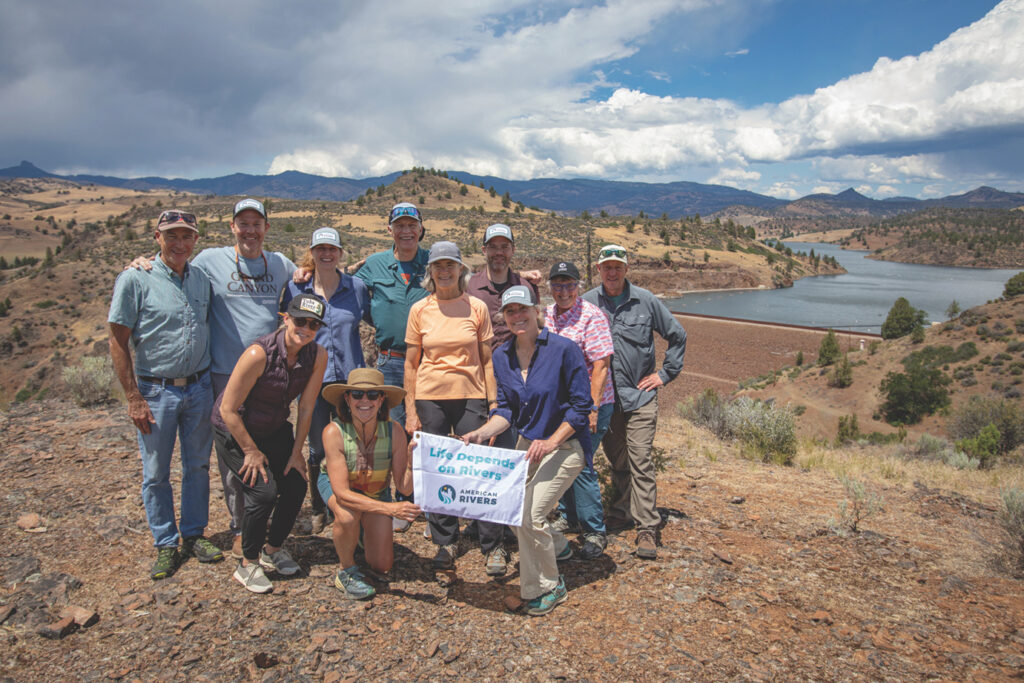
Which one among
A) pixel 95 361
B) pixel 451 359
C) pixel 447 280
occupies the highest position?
pixel 447 280

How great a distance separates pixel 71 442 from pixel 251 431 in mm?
4236

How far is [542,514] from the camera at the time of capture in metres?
3.32

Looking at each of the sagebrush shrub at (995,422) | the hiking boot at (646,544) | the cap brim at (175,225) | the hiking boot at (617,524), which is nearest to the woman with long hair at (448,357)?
the hiking boot at (646,544)

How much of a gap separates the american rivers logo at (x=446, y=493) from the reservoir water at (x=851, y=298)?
46.2 metres

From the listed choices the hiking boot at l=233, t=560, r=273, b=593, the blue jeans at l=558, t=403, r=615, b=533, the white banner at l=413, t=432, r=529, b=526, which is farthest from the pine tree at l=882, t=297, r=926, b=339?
the hiking boot at l=233, t=560, r=273, b=593

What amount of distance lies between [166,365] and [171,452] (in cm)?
59

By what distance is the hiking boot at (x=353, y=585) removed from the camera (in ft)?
11.3

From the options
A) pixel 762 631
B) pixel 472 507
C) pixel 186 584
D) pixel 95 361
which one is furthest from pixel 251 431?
pixel 95 361

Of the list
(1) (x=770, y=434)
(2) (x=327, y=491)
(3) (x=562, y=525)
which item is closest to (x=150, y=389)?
(2) (x=327, y=491)

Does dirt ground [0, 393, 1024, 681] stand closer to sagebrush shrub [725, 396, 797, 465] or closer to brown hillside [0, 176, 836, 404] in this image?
sagebrush shrub [725, 396, 797, 465]

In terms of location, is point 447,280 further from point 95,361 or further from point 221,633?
point 95,361

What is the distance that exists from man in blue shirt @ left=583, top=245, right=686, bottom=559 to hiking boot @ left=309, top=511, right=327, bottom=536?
2496mm

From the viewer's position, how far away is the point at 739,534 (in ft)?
14.8

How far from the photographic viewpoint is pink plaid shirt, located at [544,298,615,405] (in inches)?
150
